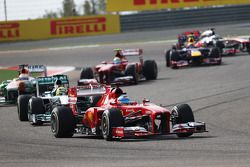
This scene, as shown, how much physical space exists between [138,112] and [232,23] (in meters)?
34.6

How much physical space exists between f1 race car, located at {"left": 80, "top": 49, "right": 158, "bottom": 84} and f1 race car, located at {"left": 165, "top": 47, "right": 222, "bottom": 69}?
12.9ft

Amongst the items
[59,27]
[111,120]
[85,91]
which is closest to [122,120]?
[111,120]

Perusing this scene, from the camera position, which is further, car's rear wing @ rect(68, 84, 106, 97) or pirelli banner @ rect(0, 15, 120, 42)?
pirelli banner @ rect(0, 15, 120, 42)

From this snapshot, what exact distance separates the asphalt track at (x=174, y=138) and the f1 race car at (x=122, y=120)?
18cm

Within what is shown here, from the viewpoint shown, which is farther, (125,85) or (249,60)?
(249,60)

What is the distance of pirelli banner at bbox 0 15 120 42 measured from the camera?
158 ft

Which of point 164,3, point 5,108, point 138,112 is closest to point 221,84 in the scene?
point 5,108

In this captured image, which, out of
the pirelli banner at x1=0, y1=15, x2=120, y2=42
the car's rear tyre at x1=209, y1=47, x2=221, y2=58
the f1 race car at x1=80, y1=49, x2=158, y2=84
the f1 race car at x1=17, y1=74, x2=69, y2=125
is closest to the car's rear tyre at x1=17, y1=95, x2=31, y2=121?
the f1 race car at x1=17, y1=74, x2=69, y2=125

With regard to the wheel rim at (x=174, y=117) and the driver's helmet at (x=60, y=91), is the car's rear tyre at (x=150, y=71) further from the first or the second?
the wheel rim at (x=174, y=117)

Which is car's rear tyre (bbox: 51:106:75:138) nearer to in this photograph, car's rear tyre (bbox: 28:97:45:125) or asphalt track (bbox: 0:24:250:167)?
asphalt track (bbox: 0:24:250:167)

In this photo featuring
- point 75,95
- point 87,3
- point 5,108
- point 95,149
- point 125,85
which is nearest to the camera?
point 95,149

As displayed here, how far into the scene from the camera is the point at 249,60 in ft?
116

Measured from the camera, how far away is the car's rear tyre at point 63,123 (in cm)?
1628

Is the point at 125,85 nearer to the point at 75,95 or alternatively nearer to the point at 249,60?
the point at 249,60
